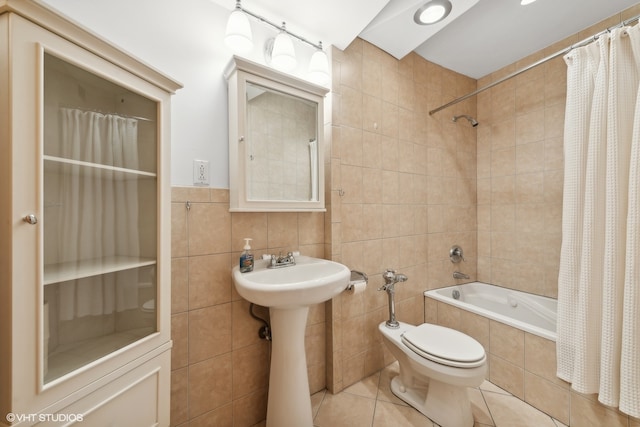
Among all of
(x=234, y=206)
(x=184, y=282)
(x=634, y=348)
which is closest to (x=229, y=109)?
(x=234, y=206)

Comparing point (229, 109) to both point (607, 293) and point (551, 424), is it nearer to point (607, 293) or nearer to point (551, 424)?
point (607, 293)

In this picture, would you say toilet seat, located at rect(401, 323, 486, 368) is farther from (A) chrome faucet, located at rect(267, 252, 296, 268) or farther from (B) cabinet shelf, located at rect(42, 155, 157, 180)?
(B) cabinet shelf, located at rect(42, 155, 157, 180)

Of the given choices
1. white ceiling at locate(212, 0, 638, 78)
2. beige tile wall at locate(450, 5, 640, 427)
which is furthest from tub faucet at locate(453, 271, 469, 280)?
white ceiling at locate(212, 0, 638, 78)

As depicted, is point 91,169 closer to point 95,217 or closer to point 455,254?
point 95,217

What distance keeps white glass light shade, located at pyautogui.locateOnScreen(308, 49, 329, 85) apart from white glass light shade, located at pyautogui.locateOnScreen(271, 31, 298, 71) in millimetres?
143

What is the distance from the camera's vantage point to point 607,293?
1141 mm

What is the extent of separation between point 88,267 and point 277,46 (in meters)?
1.31

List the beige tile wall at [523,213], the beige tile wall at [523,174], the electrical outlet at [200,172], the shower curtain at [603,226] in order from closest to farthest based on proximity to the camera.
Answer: the shower curtain at [603,226] < the electrical outlet at [200,172] < the beige tile wall at [523,213] < the beige tile wall at [523,174]

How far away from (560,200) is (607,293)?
3.33ft

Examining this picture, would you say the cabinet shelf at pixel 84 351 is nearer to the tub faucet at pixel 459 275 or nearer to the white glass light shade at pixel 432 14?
the white glass light shade at pixel 432 14

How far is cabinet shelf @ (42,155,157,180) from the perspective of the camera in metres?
0.69

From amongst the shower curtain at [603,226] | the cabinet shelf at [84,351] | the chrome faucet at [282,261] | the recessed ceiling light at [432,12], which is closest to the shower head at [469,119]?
the shower curtain at [603,226]

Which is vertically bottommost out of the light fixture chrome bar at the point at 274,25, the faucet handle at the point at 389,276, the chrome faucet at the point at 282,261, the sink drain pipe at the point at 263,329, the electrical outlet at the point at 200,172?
the sink drain pipe at the point at 263,329

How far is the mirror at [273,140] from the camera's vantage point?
3.99 ft
